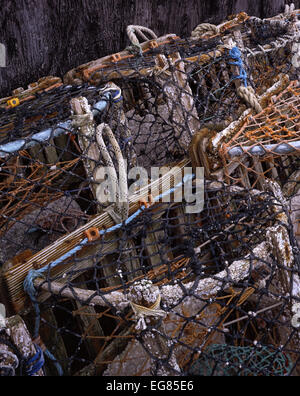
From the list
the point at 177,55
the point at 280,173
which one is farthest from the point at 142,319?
the point at 280,173

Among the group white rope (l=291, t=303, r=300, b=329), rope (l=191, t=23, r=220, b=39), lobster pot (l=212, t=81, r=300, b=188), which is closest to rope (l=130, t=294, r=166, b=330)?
white rope (l=291, t=303, r=300, b=329)

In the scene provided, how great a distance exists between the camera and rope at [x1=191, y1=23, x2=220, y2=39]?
3.24 meters

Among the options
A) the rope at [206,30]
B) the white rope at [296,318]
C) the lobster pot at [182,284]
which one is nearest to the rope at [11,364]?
the lobster pot at [182,284]

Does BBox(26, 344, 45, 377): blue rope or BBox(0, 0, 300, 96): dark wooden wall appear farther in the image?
BBox(0, 0, 300, 96): dark wooden wall

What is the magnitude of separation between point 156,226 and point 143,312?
0.92m

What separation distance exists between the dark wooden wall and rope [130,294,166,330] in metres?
2.29

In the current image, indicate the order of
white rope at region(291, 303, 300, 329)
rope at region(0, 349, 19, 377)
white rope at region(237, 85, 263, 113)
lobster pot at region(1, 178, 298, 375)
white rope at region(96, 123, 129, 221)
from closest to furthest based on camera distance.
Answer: rope at region(0, 349, 19, 377) < lobster pot at region(1, 178, 298, 375) < white rope at region(291, 303, 300, 329) < white rope at region(96, 123, 129, 221) < white rope at region(237, 85, 263, 113)

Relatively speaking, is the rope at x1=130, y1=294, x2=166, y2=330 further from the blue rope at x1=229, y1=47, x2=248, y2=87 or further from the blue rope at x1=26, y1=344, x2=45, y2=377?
the blue rope at x1=229, y1=47, x2=248, y2=87

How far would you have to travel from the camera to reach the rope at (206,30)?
3242 mm

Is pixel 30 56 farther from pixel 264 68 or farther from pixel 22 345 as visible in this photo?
pixel 22 345

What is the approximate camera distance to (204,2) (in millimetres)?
4090

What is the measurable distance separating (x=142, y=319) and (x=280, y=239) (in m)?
0.72

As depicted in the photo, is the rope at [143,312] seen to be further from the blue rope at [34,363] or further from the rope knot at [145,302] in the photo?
the blue rope at [34,363]

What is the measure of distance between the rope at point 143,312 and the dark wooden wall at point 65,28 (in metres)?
2.29
